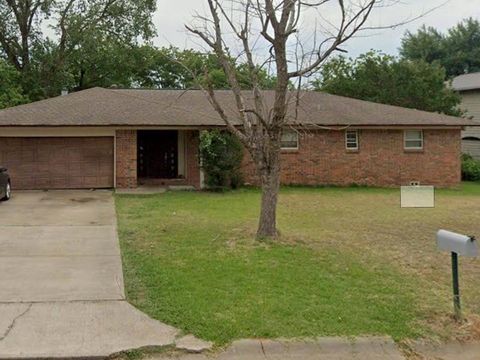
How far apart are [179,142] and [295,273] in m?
16.3

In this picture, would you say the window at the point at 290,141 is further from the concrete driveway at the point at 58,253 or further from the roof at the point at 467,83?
the roof at the point at 467,83

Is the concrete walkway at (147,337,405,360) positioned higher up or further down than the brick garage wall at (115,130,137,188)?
further down

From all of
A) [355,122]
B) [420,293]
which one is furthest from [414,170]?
[420,293]

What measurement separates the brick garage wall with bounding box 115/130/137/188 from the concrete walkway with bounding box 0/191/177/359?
745cm

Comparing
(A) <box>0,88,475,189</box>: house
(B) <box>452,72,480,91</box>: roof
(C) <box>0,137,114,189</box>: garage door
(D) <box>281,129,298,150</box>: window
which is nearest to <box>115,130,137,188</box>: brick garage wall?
(A) <box>0,88,475,189</box>: house

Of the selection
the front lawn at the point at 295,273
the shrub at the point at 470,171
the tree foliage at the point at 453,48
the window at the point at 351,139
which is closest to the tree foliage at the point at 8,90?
the window at the point at 351,139

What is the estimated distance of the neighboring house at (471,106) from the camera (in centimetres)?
3331

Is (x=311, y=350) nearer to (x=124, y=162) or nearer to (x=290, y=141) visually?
(x=124, y=162)

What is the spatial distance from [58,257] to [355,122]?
15486mm

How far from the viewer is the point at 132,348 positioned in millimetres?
4980

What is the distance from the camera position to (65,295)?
21.6 ft

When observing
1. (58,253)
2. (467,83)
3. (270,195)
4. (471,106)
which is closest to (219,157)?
(270,195)

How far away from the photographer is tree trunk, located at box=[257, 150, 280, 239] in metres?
9.84

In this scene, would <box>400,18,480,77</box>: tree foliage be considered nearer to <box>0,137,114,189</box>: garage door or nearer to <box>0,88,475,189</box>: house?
<box>0,88,475,189</box>: house
